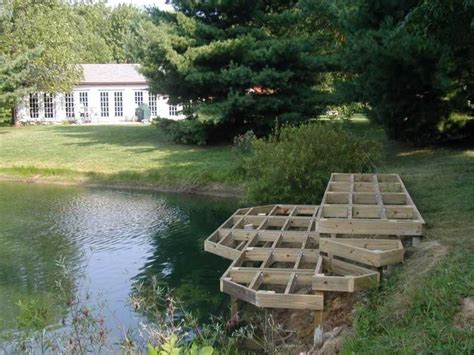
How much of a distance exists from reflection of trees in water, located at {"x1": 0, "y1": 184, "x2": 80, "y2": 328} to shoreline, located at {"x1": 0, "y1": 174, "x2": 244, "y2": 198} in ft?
5.35

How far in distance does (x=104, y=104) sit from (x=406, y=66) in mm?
26515

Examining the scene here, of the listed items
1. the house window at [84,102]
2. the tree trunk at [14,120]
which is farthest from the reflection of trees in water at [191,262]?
the house window at [84,102]

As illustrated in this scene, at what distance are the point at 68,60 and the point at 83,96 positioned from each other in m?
3.97

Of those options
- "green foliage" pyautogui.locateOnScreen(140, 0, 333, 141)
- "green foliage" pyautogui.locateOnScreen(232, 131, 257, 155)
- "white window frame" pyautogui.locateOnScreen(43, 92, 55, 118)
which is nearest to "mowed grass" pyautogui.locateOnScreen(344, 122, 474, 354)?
"green foliage" pyautogui.locateOnScreen(232, 131, 257, 155)

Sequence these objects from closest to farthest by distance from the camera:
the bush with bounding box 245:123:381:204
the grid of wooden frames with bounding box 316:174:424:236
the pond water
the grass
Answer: the grass → the grid of wooden frames with bounding box 316:174:424:236 → the pond water → the bush with bounding box 245:123:381:204

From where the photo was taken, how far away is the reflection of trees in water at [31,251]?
745 cm

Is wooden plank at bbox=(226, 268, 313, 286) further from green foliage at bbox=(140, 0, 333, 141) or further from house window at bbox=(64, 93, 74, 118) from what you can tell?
house window at bbox=(64, 93, 74, 118)

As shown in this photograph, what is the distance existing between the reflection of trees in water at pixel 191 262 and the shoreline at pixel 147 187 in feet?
5.38

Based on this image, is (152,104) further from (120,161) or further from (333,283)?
(333,283)

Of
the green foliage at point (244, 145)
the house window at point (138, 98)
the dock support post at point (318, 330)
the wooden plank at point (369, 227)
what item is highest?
the house window at point (138, 98)

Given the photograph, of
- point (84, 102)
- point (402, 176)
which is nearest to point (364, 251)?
point (402, 176)

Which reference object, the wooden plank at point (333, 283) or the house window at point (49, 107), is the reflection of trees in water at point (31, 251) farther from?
the house window at point (49, 107)

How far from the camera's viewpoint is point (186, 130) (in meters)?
19.9

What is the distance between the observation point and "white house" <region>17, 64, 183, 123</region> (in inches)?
1391
